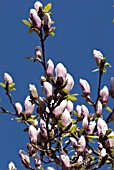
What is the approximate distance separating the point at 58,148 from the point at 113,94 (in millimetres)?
633

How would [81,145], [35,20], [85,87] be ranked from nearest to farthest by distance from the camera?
[81,145] → [35,20] → [85,87]

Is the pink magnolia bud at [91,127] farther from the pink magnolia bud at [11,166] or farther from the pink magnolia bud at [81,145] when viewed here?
the pink magnolia bud at [11,166]

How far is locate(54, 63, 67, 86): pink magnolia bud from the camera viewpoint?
8.08 feet

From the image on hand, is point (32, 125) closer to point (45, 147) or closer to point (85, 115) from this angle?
point (45, 147)

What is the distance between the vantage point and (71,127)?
267 centimetres

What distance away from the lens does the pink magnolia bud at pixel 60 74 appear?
2.46 meters

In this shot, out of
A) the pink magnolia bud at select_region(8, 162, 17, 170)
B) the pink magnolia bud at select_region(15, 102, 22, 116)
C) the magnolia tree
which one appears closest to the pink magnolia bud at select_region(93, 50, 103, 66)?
the magnolia tree

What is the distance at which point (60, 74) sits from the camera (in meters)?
2.49

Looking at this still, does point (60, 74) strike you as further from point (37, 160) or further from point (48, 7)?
point (37, 160)

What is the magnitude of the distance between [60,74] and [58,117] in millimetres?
316

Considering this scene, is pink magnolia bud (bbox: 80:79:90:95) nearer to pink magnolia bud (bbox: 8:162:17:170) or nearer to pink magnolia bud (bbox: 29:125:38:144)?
pink magnolia bud (bbox: 29:125:38:144)

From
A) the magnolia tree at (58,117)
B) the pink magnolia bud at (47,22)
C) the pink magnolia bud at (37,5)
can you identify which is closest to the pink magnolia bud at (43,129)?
the magnolia tree at (58,117)

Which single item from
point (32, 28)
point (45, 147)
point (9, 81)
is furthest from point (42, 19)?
point (45, 147)

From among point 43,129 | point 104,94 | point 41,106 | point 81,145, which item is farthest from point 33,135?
point 104,94
